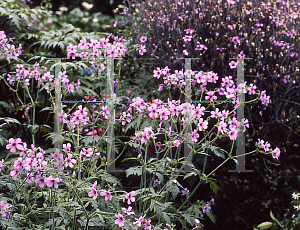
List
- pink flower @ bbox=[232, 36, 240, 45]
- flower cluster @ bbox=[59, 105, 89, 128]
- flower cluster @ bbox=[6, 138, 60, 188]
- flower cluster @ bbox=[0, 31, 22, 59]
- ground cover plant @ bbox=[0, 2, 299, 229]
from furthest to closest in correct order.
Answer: pink flower @ bbox=[232, 36, 240, 45], flower cluster @ bbox=[0, 31, 22, 59], flower cluster @ bbox=[59, 105, 89, 128], ground cover plant @ bbox=[0, 2, 299, 229], flower cluster @ bbox=[6, 138, 60, 188]

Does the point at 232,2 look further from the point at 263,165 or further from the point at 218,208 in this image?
the point at 218,208

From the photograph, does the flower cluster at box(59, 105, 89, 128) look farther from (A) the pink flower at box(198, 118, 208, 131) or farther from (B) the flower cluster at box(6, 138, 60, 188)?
(A) the pink flower at box(198, 118, 208, 131)

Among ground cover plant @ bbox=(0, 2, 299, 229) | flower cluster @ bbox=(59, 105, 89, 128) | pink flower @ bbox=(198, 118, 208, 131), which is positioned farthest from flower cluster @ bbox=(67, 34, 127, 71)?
pink flower @ bbox=(198, 118, 208, 131)

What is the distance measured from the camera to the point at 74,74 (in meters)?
3.55

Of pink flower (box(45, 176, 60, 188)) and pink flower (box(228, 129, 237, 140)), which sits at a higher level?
pink flower (box(228, 129, 237, 140))

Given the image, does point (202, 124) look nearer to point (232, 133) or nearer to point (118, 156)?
point (232, 133)

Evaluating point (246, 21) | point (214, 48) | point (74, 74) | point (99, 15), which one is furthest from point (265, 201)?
point (99, 15)

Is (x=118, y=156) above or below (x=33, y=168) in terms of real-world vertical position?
below

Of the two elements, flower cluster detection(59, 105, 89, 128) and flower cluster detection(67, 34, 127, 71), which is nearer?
flower cluster detection(59, 105, 89, 128)

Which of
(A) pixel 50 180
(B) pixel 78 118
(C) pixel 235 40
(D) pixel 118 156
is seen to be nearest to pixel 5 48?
(B) pixel 78 118

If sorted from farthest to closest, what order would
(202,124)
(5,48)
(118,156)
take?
(5,48) → (118,156) → (202,124)

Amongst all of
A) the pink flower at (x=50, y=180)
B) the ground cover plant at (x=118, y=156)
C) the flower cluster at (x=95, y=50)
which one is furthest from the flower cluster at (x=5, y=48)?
the pink flower at (x=50, y=180)

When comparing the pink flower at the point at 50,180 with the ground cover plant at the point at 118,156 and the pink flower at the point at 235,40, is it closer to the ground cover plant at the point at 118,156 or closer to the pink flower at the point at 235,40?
the ground cover plant at the point at 118,156

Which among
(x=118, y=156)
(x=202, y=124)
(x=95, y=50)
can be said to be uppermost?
(x=95, y=50)
